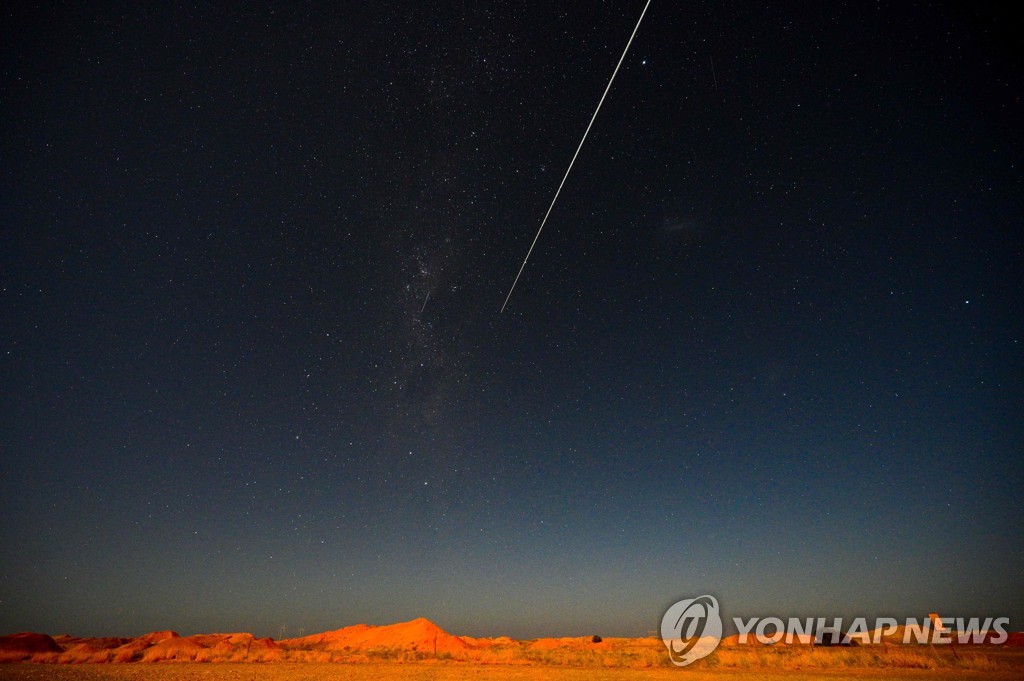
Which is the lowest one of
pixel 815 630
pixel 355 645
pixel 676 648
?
pixel 355 645

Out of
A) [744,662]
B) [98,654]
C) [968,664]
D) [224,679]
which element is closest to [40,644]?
[98,654]

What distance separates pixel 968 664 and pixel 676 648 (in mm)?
16807

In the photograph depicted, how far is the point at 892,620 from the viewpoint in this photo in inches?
763

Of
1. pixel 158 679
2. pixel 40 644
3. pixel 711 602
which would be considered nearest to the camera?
pixel 158 679

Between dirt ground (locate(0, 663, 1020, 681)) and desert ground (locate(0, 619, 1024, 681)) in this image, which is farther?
desert ground (locate(0, 619, 1024, 681))

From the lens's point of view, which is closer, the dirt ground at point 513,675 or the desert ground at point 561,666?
the dirt ground at point 513,675

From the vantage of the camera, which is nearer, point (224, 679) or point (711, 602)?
point (224, 679)

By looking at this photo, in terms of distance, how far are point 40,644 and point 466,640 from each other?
45.8 meters

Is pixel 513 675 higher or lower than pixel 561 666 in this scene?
higher

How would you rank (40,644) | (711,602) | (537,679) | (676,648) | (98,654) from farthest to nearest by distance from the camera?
(40,644) → (98,654) → (676,648) → (711,602) → (537,679)

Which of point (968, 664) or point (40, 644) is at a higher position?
point (968, 664)

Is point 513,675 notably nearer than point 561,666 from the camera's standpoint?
Yes

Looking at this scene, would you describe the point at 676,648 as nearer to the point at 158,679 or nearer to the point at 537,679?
the point at 537,679

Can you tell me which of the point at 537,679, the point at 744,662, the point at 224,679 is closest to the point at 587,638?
the point at 744,662
